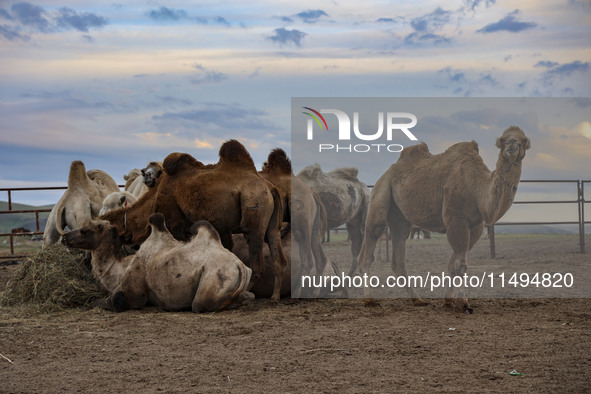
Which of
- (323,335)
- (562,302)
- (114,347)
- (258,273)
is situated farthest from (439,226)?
(114,347)

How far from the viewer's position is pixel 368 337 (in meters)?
5.87

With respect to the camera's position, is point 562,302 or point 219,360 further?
point 562,302

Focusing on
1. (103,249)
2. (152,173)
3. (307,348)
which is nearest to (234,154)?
(152,173)

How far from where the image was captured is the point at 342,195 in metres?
11.4

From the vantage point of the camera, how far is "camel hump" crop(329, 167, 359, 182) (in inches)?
458

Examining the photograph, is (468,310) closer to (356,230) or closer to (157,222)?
(157,222)

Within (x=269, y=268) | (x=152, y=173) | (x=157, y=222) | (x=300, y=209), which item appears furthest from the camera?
(x=152, y=173)

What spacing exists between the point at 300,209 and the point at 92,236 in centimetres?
268

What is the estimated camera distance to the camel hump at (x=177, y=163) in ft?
27.9

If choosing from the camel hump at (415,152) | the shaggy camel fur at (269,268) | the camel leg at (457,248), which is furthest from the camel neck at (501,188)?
the shaggy camel fur at (269,268)

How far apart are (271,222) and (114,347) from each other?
124 inches

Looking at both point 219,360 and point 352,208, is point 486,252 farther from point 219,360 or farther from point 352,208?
point 219,360

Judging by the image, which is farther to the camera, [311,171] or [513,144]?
[311,171]

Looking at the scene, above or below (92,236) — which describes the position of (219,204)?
above
